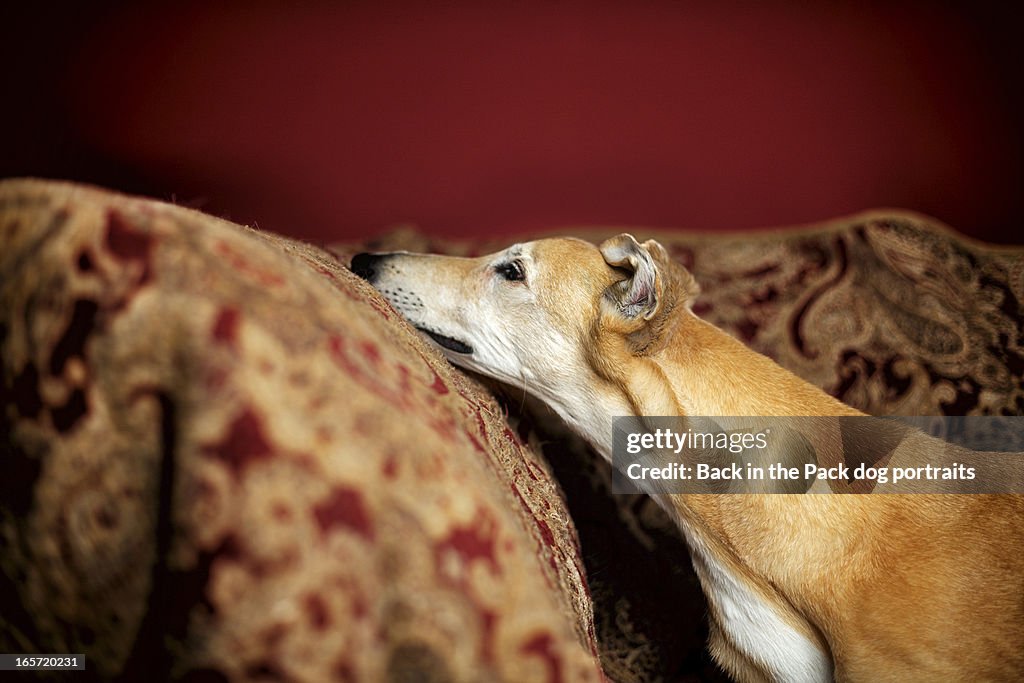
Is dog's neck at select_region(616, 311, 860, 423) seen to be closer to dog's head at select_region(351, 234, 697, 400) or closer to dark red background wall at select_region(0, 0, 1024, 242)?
dog's head at select_region(351, 234, 697, 400)

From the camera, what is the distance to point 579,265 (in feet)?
4.60

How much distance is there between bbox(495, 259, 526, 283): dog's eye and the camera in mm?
1452

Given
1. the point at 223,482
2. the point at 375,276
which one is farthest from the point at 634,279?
the point at 223,482

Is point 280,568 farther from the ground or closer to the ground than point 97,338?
closer to the ground

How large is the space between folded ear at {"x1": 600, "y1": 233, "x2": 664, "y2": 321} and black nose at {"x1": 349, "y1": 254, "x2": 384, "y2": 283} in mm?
492

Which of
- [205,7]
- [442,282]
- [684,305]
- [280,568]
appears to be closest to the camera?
[280,568]

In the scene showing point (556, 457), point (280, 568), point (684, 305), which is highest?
point (684, 305)

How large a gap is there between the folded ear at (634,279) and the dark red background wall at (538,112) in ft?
4.84

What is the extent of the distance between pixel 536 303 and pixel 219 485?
93 cm

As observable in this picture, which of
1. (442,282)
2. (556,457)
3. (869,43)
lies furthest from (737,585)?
(869,43)

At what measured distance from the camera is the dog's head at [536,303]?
1.31m

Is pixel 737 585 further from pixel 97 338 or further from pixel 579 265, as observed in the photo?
pixel 97 338

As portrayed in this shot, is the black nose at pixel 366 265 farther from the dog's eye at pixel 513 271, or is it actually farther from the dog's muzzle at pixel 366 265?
the dog's eye at pixel 513 271

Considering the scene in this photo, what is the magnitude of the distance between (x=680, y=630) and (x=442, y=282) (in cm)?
92
